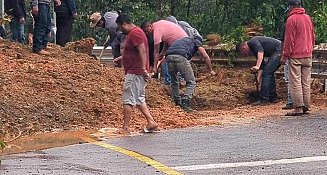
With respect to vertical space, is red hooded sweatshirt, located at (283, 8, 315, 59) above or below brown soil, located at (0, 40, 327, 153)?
above

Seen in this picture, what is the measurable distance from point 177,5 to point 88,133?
1334 centimetres

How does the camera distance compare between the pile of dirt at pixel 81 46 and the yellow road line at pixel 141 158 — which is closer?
the yellow road line at pixel 141 158

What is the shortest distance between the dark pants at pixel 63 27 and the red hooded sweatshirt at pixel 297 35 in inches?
202

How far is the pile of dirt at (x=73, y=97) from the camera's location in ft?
40.5

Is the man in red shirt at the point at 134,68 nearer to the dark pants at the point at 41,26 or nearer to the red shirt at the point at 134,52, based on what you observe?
the red shirt at the point at 134,52

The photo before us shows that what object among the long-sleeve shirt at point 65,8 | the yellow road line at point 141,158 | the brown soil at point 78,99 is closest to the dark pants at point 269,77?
the brown soil at point 78,99

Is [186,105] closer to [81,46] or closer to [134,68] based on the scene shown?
[134,68]

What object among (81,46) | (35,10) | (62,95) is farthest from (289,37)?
(81,46)

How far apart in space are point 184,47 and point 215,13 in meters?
8.66

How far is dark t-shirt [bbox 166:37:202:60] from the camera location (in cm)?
1451

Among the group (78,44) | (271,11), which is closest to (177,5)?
(271,11)

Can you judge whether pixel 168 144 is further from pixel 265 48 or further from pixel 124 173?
pixel 265 48

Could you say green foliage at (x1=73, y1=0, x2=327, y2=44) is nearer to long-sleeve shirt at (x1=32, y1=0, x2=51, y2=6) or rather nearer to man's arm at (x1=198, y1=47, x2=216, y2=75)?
man's arm at (x1=198, y1=47, x2=216, y2=75)

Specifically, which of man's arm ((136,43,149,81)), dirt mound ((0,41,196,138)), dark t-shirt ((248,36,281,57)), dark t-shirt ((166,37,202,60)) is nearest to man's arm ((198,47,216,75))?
dark t-shirt ((166,37,202,60))
